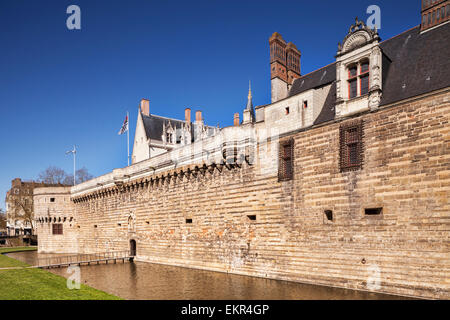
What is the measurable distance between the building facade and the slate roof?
0.05m

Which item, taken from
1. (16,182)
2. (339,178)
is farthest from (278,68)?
(16,182)

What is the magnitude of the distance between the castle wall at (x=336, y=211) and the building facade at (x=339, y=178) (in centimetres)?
5

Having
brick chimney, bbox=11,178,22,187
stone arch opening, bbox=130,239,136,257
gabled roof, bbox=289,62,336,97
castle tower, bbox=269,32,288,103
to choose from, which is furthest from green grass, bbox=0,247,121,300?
brick chimney, bbox=11,178,22,187

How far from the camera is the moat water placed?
14.4 metres

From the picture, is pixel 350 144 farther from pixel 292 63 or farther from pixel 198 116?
pixel 198 116

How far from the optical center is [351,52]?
16047 millimetres

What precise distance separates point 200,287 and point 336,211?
24.5 feet

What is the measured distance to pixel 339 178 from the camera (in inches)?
618

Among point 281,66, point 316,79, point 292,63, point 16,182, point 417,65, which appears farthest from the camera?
point 16,182

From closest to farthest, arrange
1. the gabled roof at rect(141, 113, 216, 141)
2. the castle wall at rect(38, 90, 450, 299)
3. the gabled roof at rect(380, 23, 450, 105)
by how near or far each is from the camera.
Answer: the castle wall at rect(38, 90, 450, 299) → the gabled roof at rect(380, 23, 450, 105) → the gabled roof at rect(141, 113, 216, 141)

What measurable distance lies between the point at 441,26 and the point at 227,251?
15539 millimetres

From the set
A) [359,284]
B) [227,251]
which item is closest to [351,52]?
[359,284]

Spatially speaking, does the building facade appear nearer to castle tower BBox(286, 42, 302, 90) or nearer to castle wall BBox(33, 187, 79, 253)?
castle tower BBox(286, 42, 302, 90)
